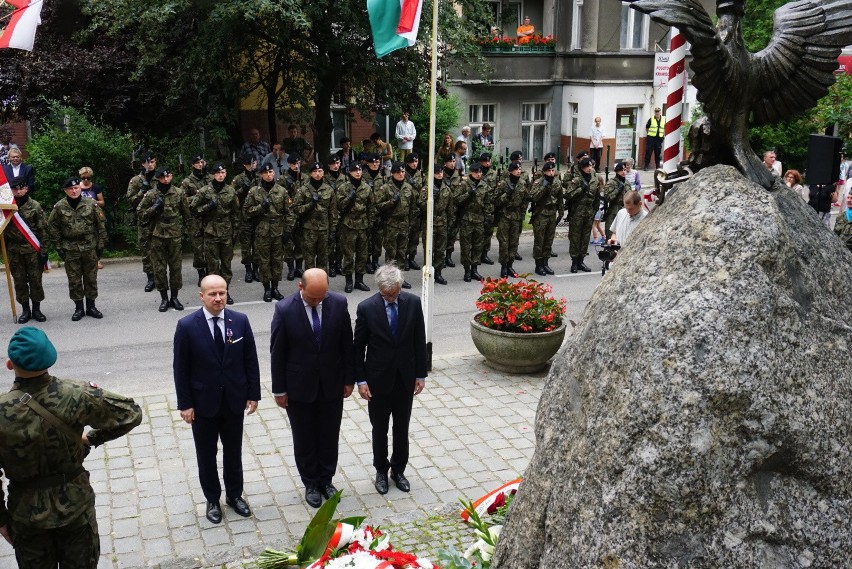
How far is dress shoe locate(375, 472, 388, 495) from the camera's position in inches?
293

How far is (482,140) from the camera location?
2462 cm

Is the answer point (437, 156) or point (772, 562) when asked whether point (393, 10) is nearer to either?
point (772, 562)

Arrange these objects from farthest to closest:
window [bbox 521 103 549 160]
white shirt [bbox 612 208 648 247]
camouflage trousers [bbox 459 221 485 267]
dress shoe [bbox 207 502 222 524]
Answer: window [bbox 521 103 549 160] → camouflage trousers [bbox 459 221 485 267] → white shirt [bbox 612 208 648 247] → dress shoe [bbox 207 502 222 524]

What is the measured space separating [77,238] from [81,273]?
492mm

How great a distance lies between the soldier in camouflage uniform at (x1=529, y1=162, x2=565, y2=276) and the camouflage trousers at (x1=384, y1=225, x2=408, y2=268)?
2.25m

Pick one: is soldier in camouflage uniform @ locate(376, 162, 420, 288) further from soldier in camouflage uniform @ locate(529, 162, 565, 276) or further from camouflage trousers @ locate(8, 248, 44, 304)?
camouflage trousers @ locate(8, 248, 44, 304)

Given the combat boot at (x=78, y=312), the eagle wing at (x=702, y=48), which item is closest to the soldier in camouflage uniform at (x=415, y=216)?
the combat boot at (x=78, y=312)

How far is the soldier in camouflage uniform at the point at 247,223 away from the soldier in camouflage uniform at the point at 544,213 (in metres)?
4.63

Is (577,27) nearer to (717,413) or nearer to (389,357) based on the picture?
(389,357)

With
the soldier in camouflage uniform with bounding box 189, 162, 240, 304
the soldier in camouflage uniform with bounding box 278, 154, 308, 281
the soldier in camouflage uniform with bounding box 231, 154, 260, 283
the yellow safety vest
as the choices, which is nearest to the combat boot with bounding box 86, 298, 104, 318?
the soldier in camouflage uniform with bounding box 189, 162, 240, 304

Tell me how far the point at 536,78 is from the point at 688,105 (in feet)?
15.4

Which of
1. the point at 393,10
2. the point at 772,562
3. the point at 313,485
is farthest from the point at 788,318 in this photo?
the point at 393,10

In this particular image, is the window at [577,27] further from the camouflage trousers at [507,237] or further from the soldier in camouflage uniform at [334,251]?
the soldier in camouflage uniform at [334,251]

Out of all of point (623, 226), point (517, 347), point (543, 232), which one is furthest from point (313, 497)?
point (543, 232)
